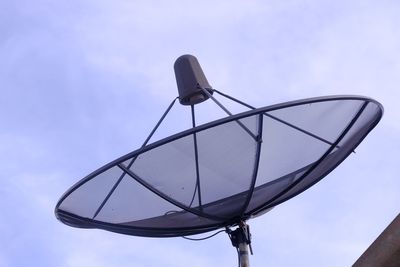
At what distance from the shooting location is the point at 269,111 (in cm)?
628

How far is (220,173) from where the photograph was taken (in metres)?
7.77

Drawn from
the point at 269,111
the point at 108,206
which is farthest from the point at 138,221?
the point at 269,111

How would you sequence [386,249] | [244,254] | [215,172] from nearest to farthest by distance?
1. [386,249]
2. [244,254]
3. [215,172]

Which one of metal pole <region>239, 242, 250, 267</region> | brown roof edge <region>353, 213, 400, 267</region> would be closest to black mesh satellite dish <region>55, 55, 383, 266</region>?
metal pole <region>239, 242, 250, 267</region>

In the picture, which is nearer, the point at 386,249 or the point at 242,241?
the point at 386,249

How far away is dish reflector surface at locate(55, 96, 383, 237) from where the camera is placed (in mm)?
6969

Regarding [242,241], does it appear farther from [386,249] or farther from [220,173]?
[386,249]

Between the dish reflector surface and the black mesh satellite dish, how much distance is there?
1cm

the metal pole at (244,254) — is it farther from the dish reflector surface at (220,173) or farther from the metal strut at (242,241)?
the dish reflector surface at (220,173)

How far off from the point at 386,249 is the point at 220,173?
82.8 inches

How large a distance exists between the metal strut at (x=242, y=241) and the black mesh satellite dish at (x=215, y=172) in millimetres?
11

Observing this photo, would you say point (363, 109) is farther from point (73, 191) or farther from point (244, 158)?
point (73, 191)

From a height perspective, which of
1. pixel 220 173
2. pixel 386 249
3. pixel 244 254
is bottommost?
pixel 386 249

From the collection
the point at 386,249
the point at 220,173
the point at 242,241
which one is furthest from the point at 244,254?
the point at 386,249
